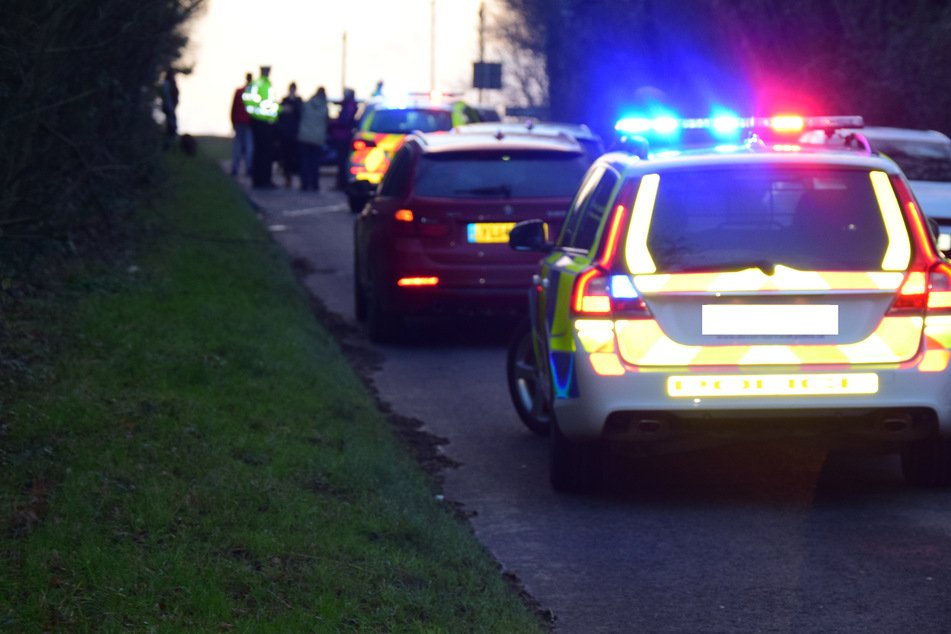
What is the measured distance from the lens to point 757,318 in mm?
6559

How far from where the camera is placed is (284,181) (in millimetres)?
34406

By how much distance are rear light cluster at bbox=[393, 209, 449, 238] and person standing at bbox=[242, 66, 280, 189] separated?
18051mm

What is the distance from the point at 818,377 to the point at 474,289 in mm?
5556

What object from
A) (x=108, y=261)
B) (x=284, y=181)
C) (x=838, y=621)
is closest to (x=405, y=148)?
(x=108, y=261)

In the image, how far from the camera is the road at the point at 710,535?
5348mm

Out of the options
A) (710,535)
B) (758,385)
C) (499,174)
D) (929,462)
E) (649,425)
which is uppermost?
(499,174)

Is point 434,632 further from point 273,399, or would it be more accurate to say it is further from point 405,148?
point 405,148

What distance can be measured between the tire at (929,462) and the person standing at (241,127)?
24355 mm

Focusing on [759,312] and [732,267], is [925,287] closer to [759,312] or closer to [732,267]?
[759,312]

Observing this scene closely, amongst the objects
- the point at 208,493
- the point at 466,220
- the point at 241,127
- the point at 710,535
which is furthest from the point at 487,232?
the point at 241,127

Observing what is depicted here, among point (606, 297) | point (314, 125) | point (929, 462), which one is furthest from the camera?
point (314, 125)

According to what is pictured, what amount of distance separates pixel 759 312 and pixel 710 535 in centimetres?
92

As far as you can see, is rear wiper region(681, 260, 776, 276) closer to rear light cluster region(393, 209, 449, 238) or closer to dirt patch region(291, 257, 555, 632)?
dirt patch region(291, 257, 555, 632)

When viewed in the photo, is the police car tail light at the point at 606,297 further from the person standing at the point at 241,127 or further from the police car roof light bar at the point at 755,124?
the person standing at the point at 241,127
